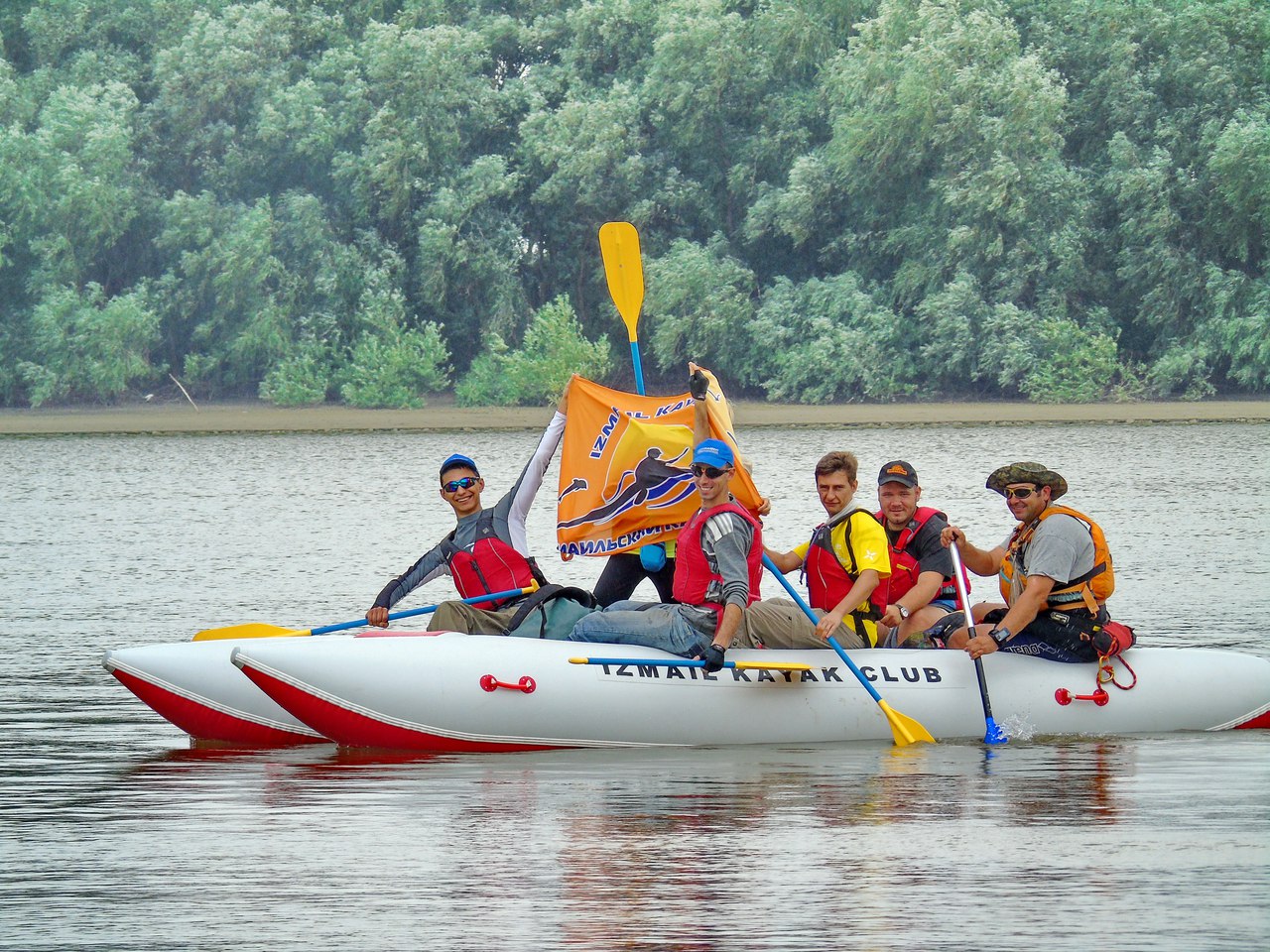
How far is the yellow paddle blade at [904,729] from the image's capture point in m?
9.64

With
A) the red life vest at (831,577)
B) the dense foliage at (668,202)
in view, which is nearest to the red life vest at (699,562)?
the red life vest at (831,577)

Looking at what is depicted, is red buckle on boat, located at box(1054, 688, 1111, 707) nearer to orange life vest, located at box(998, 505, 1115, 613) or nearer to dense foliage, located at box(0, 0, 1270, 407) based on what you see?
orange life vest, located at box(998, 505, 1115, 613)

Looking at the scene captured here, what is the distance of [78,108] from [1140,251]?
80.4 ft

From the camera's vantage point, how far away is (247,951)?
6.12 meters

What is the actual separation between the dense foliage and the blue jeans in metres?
38.5

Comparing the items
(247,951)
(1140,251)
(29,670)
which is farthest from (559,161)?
(247,951)

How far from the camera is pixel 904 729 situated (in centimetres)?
967

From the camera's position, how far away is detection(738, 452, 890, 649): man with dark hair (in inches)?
370

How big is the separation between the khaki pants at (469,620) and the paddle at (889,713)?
1200 mm

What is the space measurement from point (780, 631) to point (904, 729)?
2.21 ft

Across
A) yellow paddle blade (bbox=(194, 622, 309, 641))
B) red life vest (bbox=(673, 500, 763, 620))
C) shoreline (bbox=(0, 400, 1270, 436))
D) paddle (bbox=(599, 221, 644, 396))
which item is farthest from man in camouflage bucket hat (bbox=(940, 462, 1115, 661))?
shoreline (bbox=(0, 400, 1270, 436))

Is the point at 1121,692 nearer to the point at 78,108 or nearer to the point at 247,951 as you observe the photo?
the point at 247,951

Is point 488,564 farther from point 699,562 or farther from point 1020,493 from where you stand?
point 1020,493

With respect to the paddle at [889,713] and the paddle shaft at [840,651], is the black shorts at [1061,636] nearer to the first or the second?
the paddle at [889,713]
